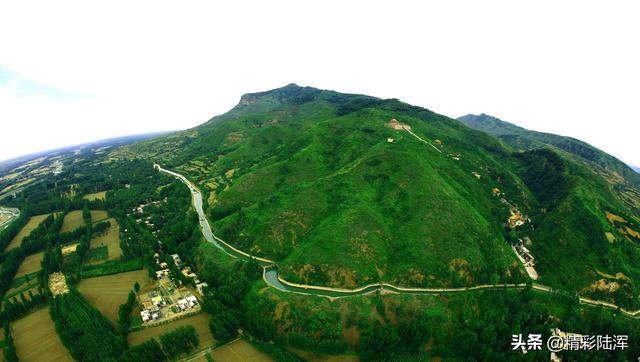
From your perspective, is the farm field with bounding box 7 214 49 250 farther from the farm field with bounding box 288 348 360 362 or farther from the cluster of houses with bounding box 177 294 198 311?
the farm field with bounding box 288 348 360 362

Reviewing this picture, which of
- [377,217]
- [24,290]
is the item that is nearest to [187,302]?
[24,290]

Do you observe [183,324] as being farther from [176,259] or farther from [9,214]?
[9,214]

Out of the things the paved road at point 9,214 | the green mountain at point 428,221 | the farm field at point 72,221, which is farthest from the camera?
the paved road at point 9,214

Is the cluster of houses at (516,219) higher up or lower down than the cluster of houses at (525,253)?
higher up

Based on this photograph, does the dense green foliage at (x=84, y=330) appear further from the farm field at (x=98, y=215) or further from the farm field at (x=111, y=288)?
the farm field at (x=98, y=215)

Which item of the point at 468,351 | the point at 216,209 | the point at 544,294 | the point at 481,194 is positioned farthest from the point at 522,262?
the point at 216,209

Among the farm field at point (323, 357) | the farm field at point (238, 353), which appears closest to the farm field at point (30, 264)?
the farm field at point (238, 353)

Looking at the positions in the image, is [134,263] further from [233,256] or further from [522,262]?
[522,262]

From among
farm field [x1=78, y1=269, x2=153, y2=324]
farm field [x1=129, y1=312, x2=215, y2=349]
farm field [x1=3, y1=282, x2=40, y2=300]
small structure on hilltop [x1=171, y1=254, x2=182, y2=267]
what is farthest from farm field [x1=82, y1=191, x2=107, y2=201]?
farm field [x1=129, y1=312, x2=215, y2=349]
